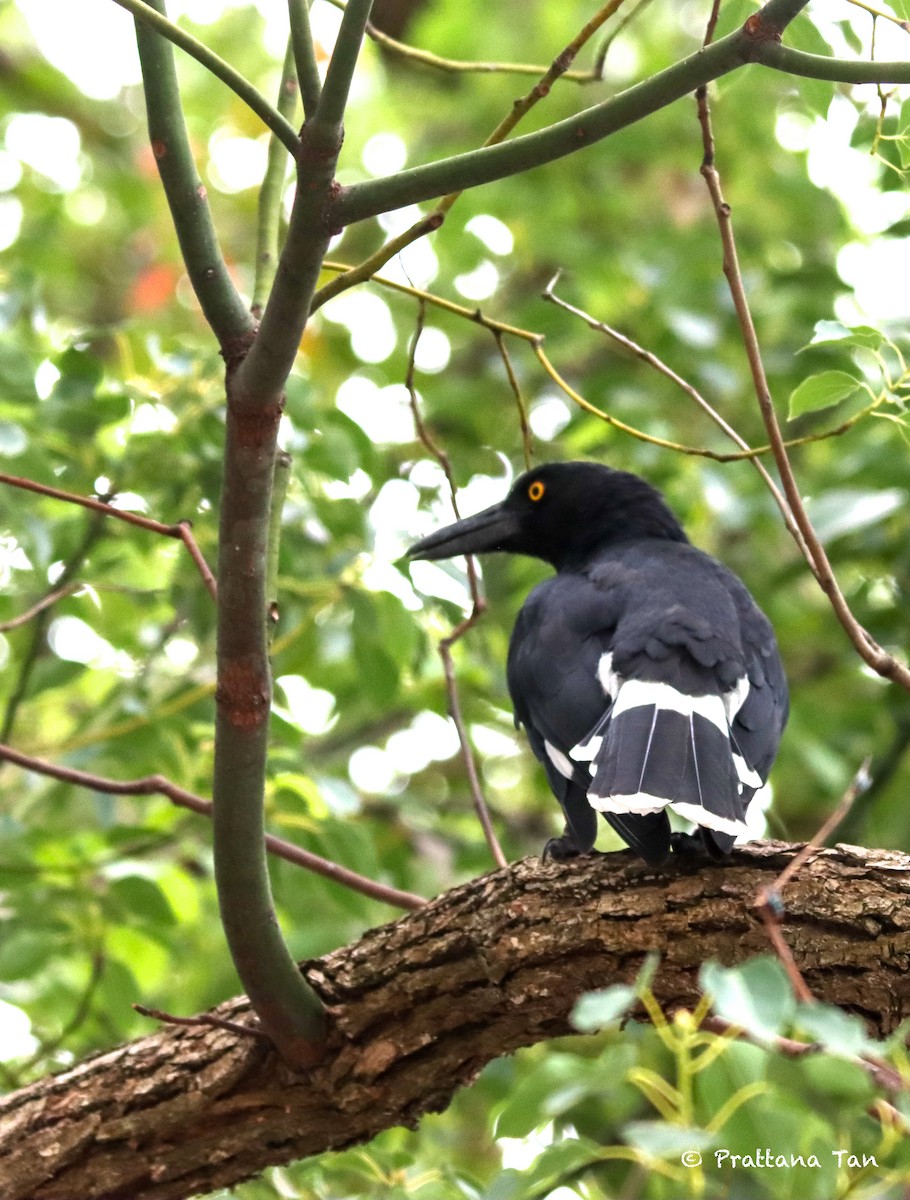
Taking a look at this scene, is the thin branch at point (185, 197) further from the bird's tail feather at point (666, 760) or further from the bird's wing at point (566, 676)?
the bird's wing at point (566, 676)

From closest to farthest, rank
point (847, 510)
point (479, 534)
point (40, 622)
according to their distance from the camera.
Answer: point (40, 622)
point (847, 510)
point (479, 534)

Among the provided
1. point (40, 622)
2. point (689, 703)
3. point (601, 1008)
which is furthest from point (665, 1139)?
point (40, 622)

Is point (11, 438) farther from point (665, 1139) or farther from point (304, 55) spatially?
point (665, 1139)

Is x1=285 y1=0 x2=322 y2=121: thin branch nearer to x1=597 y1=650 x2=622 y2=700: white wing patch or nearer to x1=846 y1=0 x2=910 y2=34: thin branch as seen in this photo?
x1=846 y1=0 x2=910 y2=34: thin branch

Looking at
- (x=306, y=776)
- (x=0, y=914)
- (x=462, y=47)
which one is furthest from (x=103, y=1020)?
(x=462, y=47)

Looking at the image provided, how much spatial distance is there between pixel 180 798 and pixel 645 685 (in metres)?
1.05

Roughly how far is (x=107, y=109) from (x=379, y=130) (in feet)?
7.36

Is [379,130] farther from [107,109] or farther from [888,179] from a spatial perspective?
[888,179]

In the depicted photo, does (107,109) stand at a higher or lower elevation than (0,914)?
higher

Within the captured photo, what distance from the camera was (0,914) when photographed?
12.2 feet

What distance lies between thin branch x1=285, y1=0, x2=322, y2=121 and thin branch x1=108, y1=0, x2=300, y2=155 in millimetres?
60

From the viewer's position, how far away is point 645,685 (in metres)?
3.24

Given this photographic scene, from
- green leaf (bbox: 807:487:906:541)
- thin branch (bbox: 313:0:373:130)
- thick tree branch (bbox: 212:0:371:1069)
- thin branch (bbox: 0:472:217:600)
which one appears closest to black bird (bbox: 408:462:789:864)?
green leaf (bbox: 807:487:906:541)

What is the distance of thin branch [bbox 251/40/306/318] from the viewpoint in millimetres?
3051
